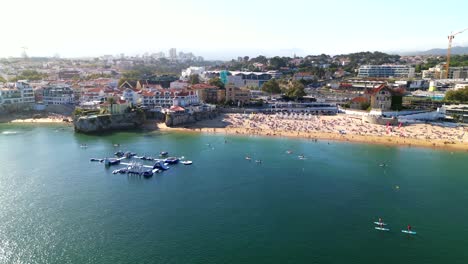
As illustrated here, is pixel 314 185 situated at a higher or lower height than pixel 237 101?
lower

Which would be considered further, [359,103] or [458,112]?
[359,103]

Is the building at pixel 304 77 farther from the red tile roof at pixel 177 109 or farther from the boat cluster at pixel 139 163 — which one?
the boat cluster at pixel 139 163

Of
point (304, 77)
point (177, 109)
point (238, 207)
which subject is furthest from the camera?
point (304, 77)

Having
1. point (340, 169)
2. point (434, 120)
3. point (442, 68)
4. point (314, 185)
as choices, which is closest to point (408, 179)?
point (340, 169)

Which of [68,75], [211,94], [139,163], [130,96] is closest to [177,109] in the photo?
[130,96]

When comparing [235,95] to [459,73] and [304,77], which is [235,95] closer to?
[304,77]

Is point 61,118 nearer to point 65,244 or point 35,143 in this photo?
point 35,143
